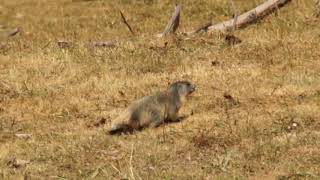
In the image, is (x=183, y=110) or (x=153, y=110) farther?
(x=183, y=110)

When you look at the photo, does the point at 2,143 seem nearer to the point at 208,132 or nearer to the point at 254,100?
the point at 208,132

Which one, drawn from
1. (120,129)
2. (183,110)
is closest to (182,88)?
(183,110)

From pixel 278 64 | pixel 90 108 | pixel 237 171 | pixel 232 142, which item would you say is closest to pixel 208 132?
pixel 232 142

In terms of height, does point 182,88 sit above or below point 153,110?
above

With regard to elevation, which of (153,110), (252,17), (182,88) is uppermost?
(252,17)

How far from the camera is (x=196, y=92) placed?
32.8ft

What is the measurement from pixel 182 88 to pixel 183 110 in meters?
0.35

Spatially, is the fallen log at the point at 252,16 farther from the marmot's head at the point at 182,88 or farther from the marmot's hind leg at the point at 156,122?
the marmot's hind leg at the point at 156,122

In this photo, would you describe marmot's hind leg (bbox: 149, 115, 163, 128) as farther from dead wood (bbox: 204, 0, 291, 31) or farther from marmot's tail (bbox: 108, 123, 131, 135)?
dead wood (bbox: 204, 0, 291, 31)

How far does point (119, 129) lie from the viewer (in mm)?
8297

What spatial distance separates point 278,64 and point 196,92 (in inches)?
70.6

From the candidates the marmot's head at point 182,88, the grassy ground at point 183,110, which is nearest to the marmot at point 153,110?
the marmot's head at point 182,88

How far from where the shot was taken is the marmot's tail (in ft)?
27.1

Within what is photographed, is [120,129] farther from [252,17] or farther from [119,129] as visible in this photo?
[252,17]
